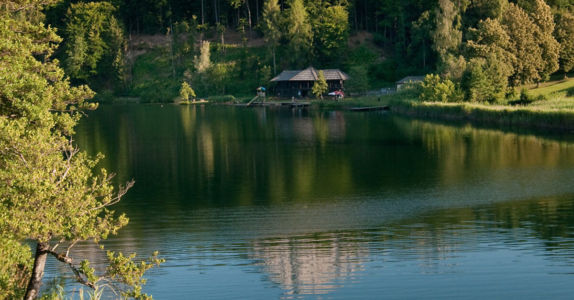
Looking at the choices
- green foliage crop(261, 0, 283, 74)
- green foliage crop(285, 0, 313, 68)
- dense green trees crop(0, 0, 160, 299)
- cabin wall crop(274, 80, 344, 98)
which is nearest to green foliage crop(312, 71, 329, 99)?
cabin wall crop(274, 80, 344, 98)

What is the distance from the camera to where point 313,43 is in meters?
128

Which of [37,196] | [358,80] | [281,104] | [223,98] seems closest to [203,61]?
[223,98]

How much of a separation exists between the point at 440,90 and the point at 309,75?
36167 millimetres

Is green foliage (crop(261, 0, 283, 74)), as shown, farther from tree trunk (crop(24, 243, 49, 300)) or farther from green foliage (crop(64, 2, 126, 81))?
tree trunk (crop(24, 243, 49, 300))

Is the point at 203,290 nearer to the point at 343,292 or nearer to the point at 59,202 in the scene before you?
the point at 343,292

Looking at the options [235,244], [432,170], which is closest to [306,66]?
[432,170]

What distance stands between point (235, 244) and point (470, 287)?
9638mm

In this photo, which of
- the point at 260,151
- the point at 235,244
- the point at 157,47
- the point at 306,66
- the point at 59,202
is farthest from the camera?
the point at 157,47

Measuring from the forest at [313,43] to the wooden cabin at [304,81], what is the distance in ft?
10.1

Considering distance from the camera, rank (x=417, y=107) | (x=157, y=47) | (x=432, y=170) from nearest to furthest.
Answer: (x=432, y=170) < (x=417, y=107) < (x=157, y=47)

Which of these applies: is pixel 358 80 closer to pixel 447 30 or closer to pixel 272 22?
pixel 447 30

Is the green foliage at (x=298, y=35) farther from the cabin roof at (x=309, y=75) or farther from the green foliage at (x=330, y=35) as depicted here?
the cabin roof at (x=309, y=75)

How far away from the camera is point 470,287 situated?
2186cm

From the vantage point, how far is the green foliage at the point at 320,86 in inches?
4579
